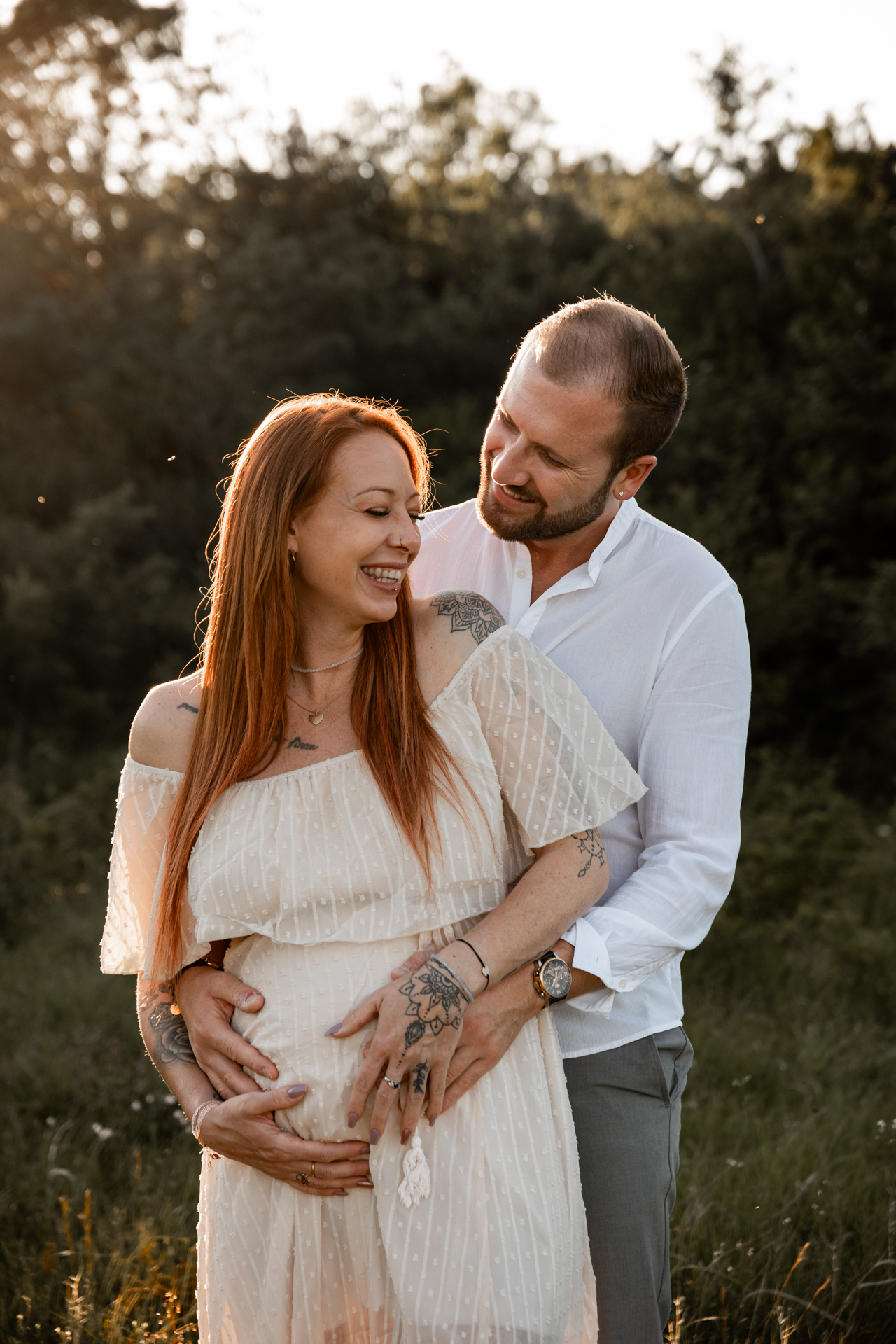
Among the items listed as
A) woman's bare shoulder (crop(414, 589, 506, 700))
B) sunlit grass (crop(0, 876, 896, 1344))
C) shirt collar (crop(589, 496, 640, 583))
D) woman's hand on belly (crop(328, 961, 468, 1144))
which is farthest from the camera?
sunlit grass (crop(0, 876, 896, 1344))

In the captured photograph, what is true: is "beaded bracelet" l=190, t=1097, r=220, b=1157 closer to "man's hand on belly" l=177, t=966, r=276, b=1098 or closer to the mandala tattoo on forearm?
"man's hand on belly" l=177, t=966, r=276, b=1098

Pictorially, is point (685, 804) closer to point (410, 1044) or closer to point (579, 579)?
point (579, 579)

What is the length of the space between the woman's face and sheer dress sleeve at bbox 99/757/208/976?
1.63ft

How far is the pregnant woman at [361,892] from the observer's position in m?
1.87

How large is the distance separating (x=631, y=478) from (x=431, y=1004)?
126cm

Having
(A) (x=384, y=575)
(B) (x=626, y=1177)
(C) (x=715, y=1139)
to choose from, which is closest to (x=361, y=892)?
(A) (x=384, y=575)

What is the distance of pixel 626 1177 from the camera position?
2.14 metres

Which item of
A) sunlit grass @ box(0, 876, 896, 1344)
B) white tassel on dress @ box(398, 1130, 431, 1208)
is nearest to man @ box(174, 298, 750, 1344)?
white tassel on dress @ box(398, 1130, 431, 1208)

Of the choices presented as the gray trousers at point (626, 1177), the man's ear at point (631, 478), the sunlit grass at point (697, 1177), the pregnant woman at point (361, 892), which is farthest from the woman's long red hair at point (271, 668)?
the sunlit grass at point (697, 1177)

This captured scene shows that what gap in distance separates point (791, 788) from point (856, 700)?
310cm

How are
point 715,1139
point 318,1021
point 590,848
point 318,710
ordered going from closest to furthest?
point 318,1021 < point 590,848 < point 318,710 < point 715,1139

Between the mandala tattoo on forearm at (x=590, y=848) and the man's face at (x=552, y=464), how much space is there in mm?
Answer: 695

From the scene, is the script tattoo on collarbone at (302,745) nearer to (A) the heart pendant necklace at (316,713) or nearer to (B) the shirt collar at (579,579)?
(A) the heart pendant necklace at (316,713)

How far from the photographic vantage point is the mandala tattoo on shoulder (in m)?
2.09
